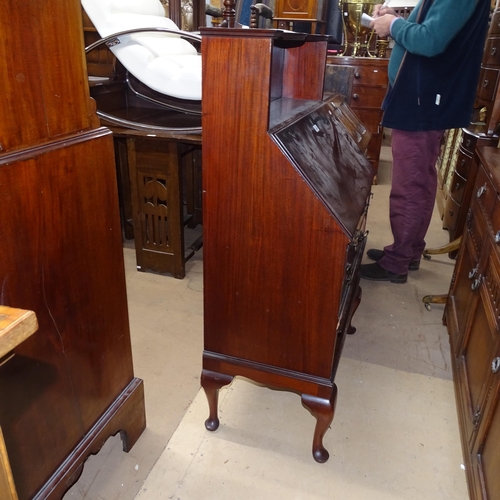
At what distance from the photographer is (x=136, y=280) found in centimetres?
257

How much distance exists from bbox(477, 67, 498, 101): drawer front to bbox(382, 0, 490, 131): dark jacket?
73cm

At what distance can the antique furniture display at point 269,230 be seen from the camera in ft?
3.84

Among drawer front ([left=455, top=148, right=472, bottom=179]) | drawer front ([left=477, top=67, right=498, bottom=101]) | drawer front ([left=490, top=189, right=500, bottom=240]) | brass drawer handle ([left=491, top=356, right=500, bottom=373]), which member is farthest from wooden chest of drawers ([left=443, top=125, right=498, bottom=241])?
brass drawer handle ([left=491, top=356, right=500, bottom=373])

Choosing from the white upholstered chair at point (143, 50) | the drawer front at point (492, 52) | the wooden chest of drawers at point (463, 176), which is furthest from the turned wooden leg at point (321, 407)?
the drawer front at point (492, 52)

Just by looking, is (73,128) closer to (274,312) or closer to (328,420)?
(274,312)

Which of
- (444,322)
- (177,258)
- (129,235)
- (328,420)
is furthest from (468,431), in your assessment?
(129,235)

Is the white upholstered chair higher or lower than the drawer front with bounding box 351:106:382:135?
higher

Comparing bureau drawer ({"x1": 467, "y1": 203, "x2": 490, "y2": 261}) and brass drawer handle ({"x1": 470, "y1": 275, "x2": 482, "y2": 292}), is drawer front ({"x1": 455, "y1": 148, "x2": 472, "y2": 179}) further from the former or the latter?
brass drawer handle ({"x1": 470, "y1": 275, "x2": 482, "y2": 292})

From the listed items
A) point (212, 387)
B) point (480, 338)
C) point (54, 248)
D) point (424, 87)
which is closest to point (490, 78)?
point (424, 87)

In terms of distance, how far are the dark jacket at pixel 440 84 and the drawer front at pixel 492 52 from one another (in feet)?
2.70

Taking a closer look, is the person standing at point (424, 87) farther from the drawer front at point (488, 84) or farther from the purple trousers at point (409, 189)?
the drawer front at point (488, 84)

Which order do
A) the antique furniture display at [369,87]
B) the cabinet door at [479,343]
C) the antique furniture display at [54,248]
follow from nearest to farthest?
the antique furniture display at [54,248] → the cabinet door at [479,343] → the antique furniture display at [369,87]

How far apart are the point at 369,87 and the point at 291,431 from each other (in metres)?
3.19

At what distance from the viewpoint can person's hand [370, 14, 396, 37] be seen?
2.22 metres
